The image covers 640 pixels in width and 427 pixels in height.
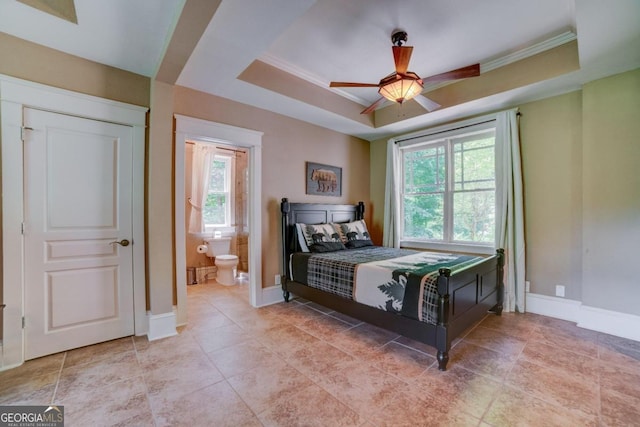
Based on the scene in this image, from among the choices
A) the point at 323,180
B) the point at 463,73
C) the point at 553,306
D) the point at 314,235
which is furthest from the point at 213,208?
the point at 553,306

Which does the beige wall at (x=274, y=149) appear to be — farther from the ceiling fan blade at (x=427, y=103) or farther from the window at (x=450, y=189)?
the ceiling fan blade at (x=427, y=103)

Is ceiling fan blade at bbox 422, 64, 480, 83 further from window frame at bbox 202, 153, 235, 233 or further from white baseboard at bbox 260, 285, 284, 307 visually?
window frame at bbox 202, 153, 235, 233

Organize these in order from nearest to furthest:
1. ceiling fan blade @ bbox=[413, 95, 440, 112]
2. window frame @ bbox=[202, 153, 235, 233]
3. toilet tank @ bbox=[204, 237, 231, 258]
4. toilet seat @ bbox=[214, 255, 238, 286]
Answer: ceiling fan blade @ bbox=[413, 95, 440, 112] → toilet seat @ bbox=[214, 255, 238, 286] → toilet tank @ bbox=[204, 237, 231, 258] → window frame @ bbox=[202, 153, 235, 233]

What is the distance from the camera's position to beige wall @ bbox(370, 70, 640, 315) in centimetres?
254

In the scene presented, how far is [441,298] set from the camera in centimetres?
202

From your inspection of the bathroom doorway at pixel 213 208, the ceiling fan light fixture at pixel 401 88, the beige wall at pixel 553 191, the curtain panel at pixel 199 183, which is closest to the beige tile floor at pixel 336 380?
the beige wall at pixel 553 191

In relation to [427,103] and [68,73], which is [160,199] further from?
[427,103]

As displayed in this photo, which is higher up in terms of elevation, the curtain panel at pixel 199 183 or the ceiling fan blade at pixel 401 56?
the ceiling fan blade at pixel 401 56

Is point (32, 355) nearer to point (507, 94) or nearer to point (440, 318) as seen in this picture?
point (440, 318)

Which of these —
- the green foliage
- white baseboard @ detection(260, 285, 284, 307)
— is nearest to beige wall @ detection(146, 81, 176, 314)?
white baseboard @ detection(260, 285, 284, 307)

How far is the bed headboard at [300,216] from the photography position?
142 inches

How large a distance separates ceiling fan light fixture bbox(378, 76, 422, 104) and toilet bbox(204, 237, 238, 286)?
3.45m

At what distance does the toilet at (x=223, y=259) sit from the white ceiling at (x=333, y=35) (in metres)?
2.49

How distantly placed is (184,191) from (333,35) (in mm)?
2167
